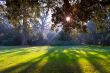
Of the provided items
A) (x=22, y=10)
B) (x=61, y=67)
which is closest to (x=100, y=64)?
(x=61, y=67)

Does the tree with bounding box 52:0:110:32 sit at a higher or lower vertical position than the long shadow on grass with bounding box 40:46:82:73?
higher

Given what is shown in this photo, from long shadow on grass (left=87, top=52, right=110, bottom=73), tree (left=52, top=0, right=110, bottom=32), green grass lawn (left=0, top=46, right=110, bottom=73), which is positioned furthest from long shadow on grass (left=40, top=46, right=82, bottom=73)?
tree (left=52, top=0, right=110, bottom=32)

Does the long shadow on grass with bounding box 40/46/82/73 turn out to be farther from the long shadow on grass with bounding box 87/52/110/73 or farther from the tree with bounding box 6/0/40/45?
the tree with bounding box 6/0/40/45

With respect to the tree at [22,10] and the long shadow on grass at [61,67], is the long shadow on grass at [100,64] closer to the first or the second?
the long shadow on grass at [61,67]

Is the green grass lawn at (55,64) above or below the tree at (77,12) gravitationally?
below

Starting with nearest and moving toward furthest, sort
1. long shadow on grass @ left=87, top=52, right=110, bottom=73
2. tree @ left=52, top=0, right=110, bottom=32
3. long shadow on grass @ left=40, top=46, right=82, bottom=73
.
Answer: long shadow on grass @ left=40, top=46, right=82, bottom=73 < long shadow on grass @ left=87, top=52, right=110, bottom=73 < tree @ left=52, top=0, right=110, bottom=32

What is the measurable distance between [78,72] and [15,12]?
573cm

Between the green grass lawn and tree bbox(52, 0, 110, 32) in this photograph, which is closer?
the green grass lawn

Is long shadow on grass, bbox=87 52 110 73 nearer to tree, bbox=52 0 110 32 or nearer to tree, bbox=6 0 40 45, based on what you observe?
tree, bbox=52 0 110 32

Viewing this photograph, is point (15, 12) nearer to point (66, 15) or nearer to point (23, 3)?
point (23, 3)

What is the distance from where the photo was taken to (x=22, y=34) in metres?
68.1

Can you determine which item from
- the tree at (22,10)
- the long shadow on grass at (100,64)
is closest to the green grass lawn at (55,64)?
the long shadow on grass at (100,64)

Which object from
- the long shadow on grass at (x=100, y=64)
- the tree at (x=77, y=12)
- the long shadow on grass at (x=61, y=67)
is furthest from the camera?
the tree at (x=77, y=12)

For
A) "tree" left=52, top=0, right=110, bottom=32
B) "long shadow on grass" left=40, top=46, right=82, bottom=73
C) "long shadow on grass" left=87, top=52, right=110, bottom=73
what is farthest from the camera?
"tree" left=52, top=0, right=110, bottom=32
